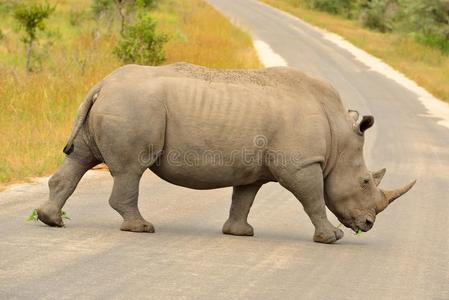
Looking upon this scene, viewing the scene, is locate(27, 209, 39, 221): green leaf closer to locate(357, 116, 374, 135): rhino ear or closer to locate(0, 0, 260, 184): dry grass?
locate(0, 0, 260, 184): dry grass

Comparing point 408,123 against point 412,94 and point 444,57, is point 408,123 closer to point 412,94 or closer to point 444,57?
point 412,94

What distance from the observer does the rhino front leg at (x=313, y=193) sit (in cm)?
995

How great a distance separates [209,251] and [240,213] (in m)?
1.28

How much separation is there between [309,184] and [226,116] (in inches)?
35.4

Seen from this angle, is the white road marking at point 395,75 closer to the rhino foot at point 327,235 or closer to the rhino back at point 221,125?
the rhino foot at point 327,235

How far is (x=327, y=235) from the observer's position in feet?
33.4

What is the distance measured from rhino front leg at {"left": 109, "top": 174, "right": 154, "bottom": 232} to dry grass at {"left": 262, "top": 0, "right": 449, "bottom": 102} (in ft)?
71.1

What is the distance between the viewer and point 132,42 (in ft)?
82.9

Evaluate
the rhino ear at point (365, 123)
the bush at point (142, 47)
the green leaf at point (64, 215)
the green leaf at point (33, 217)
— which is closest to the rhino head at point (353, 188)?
the rhino ear at point (365, 123)

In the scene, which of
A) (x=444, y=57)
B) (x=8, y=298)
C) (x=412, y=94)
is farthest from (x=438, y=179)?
(x=444, y=57)

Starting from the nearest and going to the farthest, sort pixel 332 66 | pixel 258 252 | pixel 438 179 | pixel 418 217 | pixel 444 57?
1. pixel 258 252
2. pixel 418 217
3. pixel 438 179
4. pixel 332 66
5. pixel 444 57

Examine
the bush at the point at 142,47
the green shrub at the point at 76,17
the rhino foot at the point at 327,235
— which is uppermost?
the rhino foot at the point at 327,235

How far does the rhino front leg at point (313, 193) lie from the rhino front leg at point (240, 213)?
1.68 ft

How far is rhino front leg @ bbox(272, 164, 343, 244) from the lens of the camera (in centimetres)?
995
